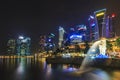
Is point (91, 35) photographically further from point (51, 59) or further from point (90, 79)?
point (90, 79)

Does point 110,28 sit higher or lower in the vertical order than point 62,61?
higher

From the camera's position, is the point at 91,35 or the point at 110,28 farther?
the point at 91,35

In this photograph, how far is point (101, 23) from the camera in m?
124

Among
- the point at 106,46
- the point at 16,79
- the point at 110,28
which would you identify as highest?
the point at 110,28

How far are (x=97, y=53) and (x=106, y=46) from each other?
4387 millimetres

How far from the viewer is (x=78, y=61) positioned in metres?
124

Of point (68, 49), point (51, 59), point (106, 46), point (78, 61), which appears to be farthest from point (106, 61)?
point (68, 49)

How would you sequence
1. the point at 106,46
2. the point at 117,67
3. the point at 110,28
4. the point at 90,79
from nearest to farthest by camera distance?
the point at 90,79, the point at 117,67, the point at 106,46, the point at 110,28

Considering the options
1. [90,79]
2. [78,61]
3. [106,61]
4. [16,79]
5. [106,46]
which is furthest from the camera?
[78,61]

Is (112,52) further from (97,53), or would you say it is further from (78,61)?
(78,61)

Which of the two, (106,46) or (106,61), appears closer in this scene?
(106,61)

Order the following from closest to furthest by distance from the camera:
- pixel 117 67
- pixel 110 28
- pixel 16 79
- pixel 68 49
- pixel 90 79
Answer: pixel 90 79 → pixel 16 79 → pixel 117 67 → pixel 110 28 → pixel 68 49

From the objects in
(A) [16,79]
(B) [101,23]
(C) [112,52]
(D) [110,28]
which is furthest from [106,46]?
(A) [16,79]

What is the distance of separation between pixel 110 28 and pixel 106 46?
3368 centimetres
